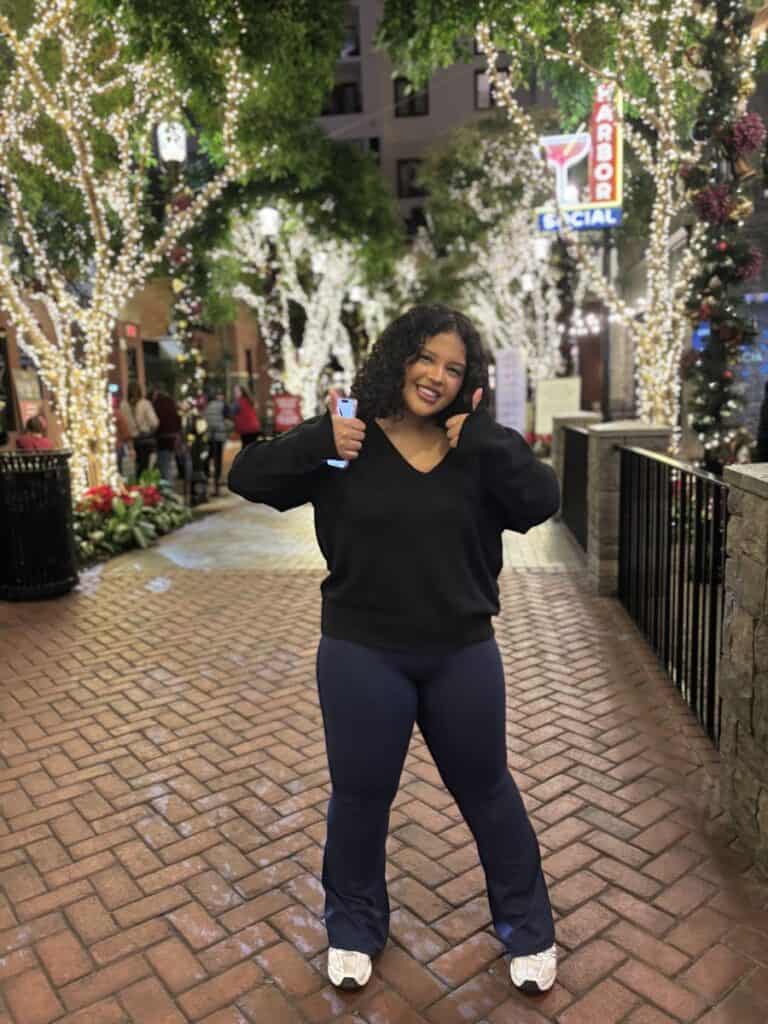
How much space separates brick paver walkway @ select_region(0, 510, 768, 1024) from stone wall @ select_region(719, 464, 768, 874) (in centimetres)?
18

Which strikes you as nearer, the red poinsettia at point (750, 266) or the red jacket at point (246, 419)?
the red poinsettia at point (750, 266)

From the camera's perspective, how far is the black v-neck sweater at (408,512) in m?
2.17

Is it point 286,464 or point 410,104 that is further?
point 410,104

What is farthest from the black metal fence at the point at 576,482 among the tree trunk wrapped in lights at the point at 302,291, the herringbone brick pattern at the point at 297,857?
the tree trunk wrapped in lights at the point at 302,291

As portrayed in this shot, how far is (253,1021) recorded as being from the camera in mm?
2297

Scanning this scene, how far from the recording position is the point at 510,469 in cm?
217

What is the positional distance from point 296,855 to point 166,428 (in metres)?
10.7

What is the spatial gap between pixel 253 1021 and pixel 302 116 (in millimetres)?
10902

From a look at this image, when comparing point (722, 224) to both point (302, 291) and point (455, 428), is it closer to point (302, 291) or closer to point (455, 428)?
point (455, 428)

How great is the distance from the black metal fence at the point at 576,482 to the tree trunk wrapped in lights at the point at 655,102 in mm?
1025

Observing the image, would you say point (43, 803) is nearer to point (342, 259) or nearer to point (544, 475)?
point (544, 475)

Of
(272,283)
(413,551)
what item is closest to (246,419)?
(272,283)

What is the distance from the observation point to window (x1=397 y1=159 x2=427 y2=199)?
120 ft

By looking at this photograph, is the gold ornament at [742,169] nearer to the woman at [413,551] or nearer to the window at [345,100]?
the woman at [413,551]
